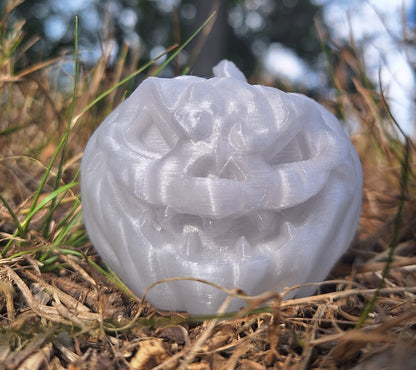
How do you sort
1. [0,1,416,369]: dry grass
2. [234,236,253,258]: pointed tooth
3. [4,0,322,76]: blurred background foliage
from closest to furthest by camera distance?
[0,1,416,369]: dry grass < [234,236,253,258]: pointed tooth < [4,0,322,76]: blurred background foliage

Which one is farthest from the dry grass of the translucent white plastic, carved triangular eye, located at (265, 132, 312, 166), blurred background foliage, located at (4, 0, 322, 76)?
blurred background foliage, located at (4, 0, 322, 76)

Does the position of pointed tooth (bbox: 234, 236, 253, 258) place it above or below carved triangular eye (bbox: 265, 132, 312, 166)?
below

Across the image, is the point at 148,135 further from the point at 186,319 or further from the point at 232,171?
the point at 186,319

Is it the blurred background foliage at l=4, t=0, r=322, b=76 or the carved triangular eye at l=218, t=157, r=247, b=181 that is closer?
the carved triangular eye at l=218, t=157, r=247, b=181

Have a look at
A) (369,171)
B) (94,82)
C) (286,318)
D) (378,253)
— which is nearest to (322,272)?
(286,318)

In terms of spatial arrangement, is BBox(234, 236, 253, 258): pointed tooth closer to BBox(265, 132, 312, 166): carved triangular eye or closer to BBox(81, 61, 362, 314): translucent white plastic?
BBox(81, 61, 362, 314): translucent white plastic

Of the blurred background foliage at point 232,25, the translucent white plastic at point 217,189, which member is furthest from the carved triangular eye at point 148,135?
the blurred background foliage at point 232,25

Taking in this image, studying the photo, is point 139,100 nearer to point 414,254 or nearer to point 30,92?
point 414,254

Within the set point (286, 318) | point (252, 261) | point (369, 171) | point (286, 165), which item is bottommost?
point (369, 171)
